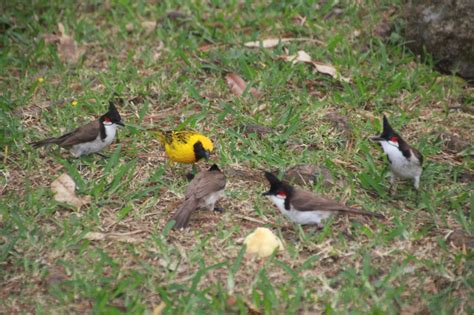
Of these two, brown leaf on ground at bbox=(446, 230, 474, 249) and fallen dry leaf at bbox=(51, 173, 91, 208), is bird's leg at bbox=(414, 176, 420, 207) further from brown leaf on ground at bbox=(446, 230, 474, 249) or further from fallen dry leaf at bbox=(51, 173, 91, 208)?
fallen dry leaf at bbox=(51, 173, 91, 208)

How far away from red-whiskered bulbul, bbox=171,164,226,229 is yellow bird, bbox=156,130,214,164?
42cm

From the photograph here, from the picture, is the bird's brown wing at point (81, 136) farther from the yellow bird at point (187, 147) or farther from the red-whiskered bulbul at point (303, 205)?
the red-whiskered bulbul at point (303, 205)

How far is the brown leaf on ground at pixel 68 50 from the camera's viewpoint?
7.96 meters

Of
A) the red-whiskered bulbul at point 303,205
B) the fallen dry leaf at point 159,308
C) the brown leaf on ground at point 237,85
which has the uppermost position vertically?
the red-whiskered bulbul at point 303,205

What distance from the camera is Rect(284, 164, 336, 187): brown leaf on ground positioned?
569 cm

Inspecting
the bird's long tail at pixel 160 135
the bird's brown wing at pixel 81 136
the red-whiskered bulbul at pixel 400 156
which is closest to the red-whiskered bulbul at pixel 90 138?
the bird's brown wing at pixel 81 136

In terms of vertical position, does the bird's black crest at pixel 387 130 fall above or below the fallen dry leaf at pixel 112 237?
above

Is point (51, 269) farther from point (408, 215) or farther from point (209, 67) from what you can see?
point (209, 67)

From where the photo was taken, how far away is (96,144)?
19.7 feet

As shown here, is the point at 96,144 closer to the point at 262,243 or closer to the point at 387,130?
the point at 262,243

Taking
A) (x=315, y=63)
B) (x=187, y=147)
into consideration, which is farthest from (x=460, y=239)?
(x=315, y=63)

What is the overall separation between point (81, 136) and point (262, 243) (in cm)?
204

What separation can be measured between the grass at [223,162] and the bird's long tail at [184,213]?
8 centimetres

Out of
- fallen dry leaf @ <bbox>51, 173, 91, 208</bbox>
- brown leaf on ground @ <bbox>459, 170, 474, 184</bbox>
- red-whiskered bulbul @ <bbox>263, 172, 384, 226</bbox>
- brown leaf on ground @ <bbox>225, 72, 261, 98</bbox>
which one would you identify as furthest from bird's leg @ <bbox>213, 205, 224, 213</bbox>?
brown leaf on ground @ <bbox>459, 170, 474, 184</bbox>
